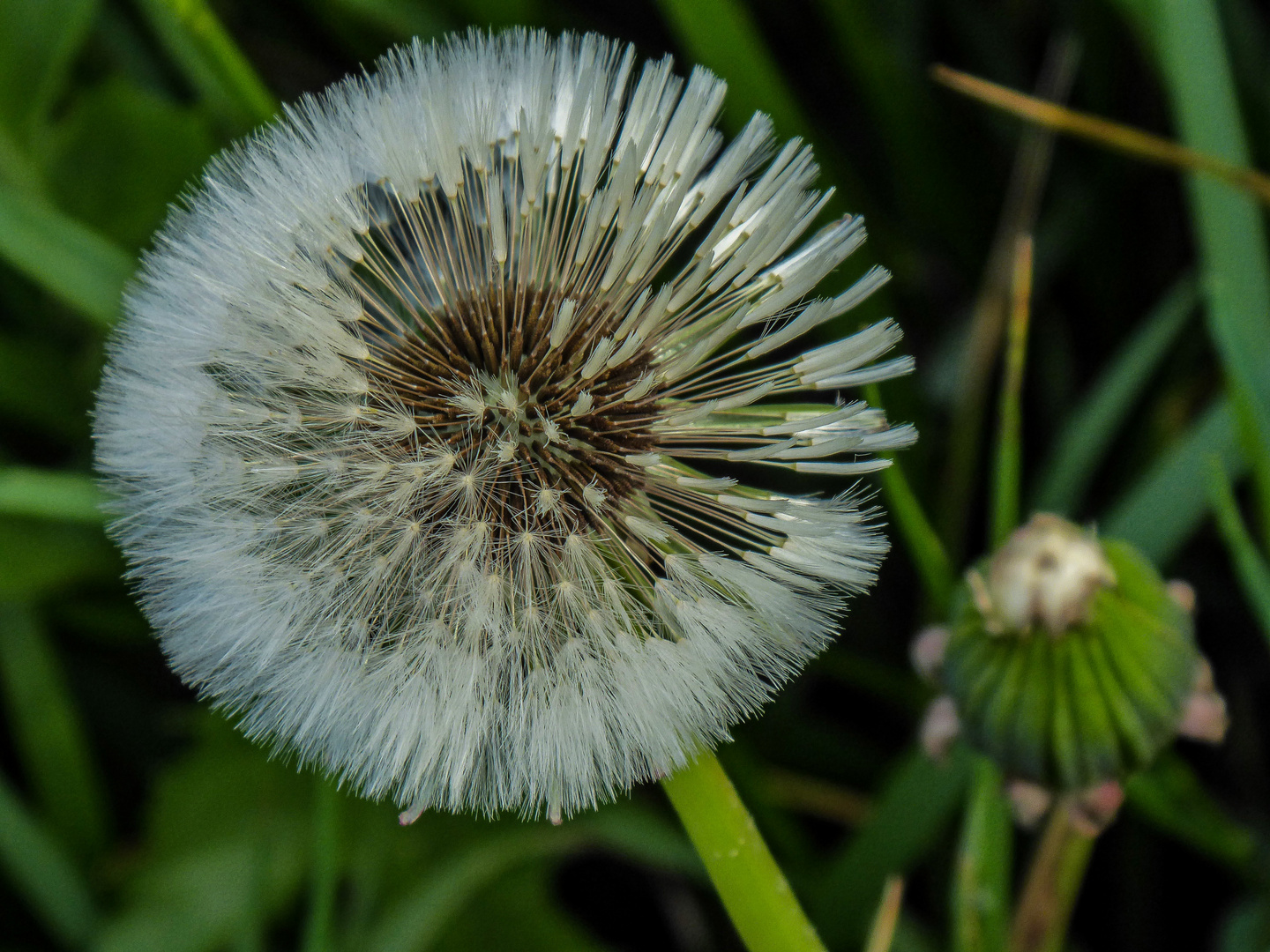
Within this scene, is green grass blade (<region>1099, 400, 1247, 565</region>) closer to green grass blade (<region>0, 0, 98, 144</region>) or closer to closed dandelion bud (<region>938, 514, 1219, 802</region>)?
closed dandelion bud (<region>938, 514, 1219, 802</region>)

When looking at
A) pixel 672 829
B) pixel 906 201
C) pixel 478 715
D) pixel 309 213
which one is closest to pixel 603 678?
pixel 478 715

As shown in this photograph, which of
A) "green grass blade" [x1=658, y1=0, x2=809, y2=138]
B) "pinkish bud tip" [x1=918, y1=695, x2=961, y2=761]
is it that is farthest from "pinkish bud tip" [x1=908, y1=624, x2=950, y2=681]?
"green grass blade" [x1=658, y1=0, x2=809, y2=138]

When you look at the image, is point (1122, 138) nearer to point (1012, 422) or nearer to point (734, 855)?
point (1012, 422)

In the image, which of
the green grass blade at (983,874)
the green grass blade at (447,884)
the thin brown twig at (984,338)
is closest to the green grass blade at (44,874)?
the green grass blade at (447,884)

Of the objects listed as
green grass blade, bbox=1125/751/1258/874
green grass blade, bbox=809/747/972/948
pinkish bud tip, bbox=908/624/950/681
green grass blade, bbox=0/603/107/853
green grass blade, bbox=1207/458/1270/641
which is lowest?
green grass blade, bbox=0/603/107/853

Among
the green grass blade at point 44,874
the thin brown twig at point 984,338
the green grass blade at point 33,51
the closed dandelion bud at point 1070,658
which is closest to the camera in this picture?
the closed dandelion bud at point 1070,658

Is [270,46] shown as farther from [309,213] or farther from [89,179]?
[309,213]

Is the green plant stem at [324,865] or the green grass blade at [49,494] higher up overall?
the green grass blade at [49,494]

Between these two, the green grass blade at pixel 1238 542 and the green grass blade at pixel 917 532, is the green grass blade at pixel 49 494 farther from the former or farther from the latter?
the green grass blade at pixel 1238 542
